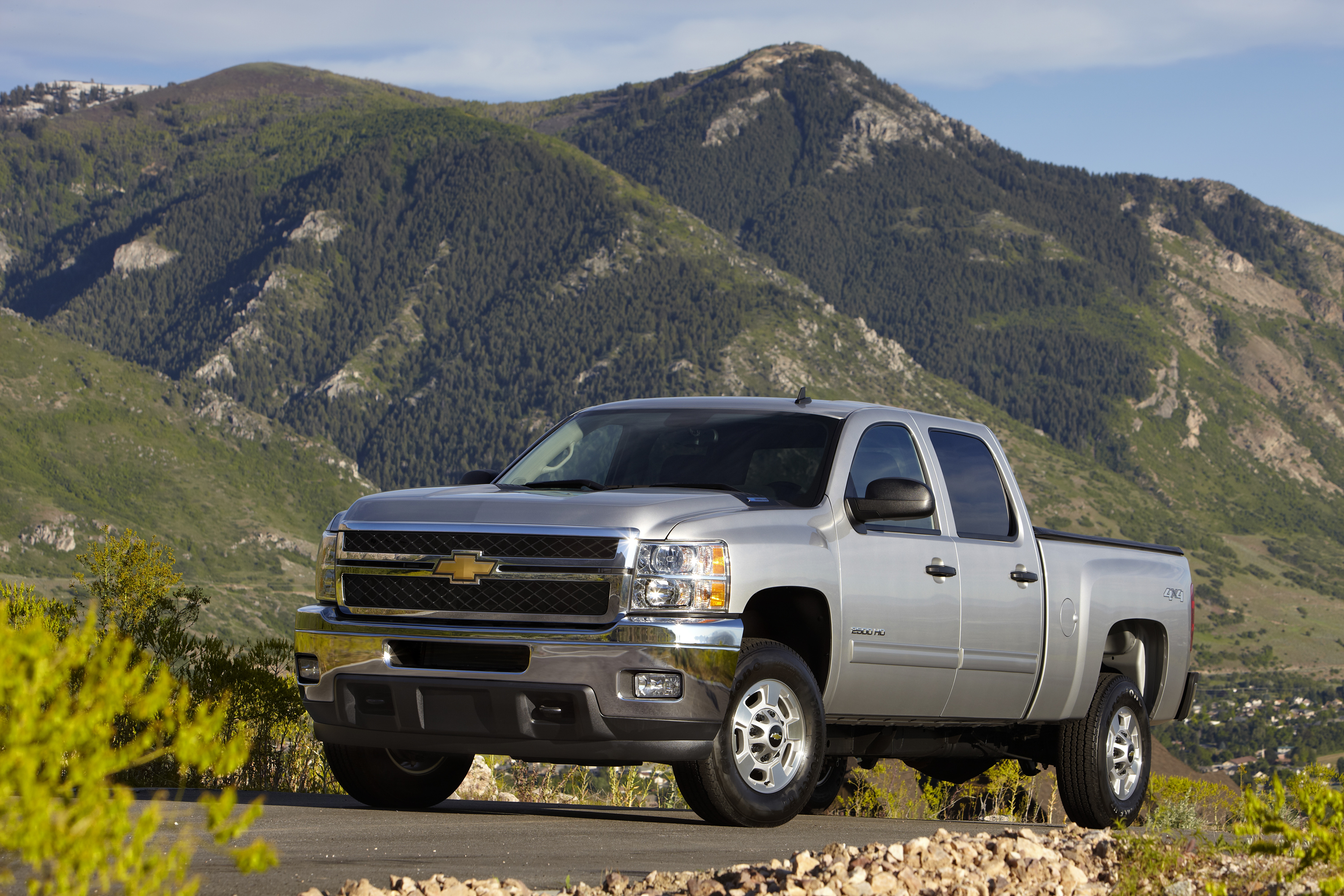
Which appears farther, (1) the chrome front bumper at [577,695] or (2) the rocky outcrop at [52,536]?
(2) the rocky outcrop at [52,536]

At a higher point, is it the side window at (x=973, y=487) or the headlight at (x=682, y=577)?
the side window at (x=973, y=487)

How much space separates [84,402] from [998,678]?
169084mm

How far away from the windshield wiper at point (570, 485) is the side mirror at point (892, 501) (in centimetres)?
134

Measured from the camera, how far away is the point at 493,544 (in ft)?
22.8

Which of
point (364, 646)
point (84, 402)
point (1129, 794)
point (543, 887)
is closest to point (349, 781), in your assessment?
point (364, 646)

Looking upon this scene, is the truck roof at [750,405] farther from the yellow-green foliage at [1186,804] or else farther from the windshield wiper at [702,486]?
the yellow-green foliage at [1186,804]

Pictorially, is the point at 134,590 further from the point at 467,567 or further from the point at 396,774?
the point at 467,567

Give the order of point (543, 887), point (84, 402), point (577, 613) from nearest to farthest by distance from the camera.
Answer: point (543, 887) < point (577, 613) < point (84, 402)

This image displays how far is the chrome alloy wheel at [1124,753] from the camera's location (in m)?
9.23

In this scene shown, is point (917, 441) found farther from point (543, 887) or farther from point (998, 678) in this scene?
point (543, 887)

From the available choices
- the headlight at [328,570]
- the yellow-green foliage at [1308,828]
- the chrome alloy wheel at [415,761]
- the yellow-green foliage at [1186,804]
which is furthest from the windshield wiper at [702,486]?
the yellow-green foliage at [1308,828]

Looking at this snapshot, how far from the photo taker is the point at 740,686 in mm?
6980

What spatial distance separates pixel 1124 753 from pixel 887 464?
273 cm

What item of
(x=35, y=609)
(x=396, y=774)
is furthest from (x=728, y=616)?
(x=35, y=609)
